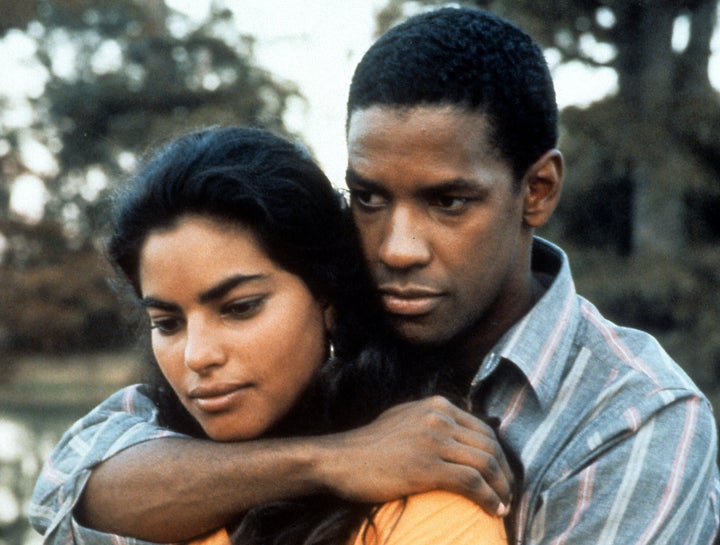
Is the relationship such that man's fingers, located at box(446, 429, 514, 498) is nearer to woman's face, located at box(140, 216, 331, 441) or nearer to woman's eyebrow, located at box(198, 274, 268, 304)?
woman's face, located at box(140, 216, 331, 441)

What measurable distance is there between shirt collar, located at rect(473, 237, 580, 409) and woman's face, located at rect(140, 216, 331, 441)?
1.55 feet

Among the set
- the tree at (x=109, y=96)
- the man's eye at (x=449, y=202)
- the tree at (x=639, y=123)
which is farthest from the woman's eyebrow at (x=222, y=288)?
the tree at (x=109, y=96)

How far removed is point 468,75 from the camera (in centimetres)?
227

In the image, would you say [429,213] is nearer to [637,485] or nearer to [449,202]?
[449,202]

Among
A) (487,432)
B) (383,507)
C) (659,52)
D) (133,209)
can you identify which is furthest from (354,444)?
(659,52)

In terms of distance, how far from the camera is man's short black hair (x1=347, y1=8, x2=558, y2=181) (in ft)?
7.41

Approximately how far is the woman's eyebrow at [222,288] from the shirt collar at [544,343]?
24.2 inches

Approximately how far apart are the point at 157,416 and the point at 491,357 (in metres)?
0.91

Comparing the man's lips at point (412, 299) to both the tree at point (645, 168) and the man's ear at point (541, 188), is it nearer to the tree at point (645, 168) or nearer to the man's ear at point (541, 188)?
the man's ear at point (541, 188)

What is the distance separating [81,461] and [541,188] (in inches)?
54.6

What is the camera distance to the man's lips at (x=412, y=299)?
7.27ft

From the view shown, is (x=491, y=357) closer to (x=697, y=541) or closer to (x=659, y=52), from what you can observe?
(x=697, y=541)

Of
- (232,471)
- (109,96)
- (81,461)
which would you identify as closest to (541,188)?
(232,471)

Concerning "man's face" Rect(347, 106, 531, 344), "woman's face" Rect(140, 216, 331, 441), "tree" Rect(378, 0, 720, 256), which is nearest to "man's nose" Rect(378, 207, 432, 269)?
"man's face" Rect(347, 106, 531, 344)
